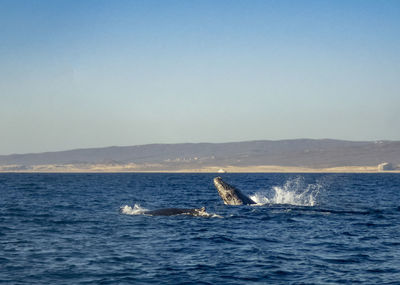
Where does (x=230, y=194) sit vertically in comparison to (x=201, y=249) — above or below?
above

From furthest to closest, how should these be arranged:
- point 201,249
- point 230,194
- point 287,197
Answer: point 287,197 → point 230,194 → point 201,249

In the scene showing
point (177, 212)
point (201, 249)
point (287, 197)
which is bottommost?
point (287, 197)

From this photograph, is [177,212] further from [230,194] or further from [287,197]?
[287,197]

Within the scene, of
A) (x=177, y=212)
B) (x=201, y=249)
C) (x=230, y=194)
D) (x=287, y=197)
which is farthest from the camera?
(x=287, y=197)

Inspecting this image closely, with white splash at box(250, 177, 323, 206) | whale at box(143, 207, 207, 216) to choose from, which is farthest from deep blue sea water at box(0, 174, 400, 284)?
white splash at box(250, 177, 323, 206)

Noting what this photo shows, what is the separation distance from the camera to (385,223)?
28.2 m

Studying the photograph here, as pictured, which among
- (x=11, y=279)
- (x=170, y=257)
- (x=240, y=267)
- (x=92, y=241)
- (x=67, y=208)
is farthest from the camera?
(x=67, y=208)

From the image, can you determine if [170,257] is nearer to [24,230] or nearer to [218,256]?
[218,256]

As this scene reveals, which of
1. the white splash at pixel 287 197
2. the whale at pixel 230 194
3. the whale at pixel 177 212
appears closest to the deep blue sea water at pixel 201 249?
the whale at pixel 177 212

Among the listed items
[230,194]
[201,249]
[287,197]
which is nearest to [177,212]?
[230,194]

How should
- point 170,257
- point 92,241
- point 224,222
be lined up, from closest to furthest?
point 170,257 < point 92,241 < point 224,222

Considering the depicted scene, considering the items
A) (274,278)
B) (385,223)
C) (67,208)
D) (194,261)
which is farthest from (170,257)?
(67,208)

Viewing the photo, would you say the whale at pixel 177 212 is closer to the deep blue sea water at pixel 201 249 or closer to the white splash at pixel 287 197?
the deep blue sea water at pixel 201 249

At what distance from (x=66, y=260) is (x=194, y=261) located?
454cm
